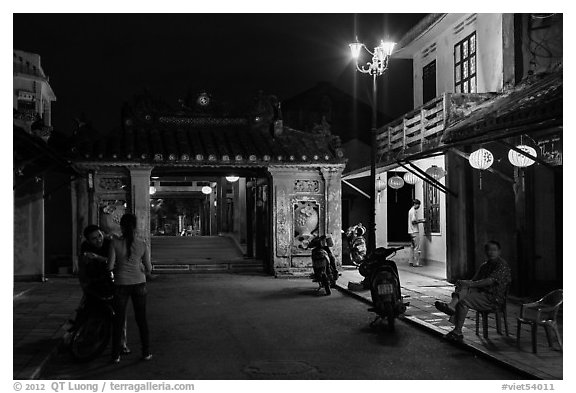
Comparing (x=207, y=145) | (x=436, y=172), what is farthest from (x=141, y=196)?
(x=436, y=172)

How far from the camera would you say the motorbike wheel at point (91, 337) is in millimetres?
8062

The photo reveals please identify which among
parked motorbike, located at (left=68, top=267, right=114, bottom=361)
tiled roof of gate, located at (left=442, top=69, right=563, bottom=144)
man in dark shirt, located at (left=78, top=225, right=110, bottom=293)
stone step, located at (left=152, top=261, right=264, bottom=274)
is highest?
tiled roof of gate, located at (left=442, top=69, right=563, bottom=144)

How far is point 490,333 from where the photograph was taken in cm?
963

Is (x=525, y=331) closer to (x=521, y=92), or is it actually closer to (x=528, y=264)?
(x=528, y=264)

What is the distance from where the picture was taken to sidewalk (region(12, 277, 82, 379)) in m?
7.88

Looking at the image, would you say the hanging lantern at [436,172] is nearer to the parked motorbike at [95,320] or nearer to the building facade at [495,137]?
the building facade at [495,137]

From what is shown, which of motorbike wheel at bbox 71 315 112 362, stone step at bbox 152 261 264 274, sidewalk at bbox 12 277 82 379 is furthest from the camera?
stone step at bbox 152 261 264 274

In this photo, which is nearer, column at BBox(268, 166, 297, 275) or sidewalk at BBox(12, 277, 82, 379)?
sidewalk at BBox(12, 277, 82, 379)

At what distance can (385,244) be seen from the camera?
1003 inches

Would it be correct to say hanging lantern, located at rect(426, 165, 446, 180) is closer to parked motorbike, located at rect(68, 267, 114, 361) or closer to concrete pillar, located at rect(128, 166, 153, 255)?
concrete pillar, located at rect(128, 166, 153, 255)

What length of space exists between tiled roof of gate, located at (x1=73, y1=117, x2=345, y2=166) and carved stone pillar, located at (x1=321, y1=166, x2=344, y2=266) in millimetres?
414

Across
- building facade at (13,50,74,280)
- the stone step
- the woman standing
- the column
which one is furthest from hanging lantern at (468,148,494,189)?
the stone step

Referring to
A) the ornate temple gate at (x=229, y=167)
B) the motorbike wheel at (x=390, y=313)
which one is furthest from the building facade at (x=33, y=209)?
the motorbike wheel at (x=390, y=313)

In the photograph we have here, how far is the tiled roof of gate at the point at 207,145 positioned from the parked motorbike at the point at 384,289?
28.5 feet
